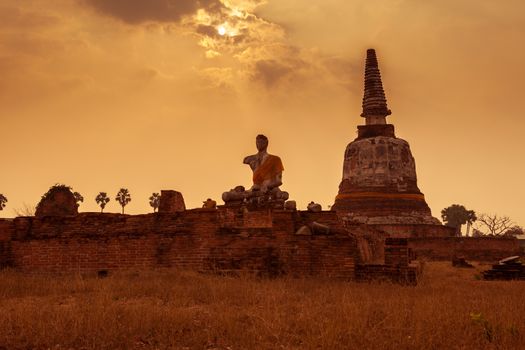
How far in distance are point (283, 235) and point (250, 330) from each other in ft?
17.7

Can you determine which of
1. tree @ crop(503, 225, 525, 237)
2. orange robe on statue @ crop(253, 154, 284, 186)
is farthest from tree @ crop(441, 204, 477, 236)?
orange robe on statue @ crop(253, 154, 284, 186)

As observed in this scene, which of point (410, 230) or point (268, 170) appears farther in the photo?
point (410, 230)

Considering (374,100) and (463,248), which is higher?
(374,100)

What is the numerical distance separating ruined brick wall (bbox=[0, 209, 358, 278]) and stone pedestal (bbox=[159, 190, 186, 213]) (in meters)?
1.73

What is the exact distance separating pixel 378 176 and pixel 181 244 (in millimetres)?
23153

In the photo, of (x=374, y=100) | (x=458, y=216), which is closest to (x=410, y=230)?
(x=374, y=100)

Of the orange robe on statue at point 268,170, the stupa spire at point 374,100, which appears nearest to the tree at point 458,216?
the stupa spire at point 374,100

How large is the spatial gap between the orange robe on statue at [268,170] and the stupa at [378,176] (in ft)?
52.4

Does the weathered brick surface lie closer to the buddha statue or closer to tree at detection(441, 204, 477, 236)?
the buddha statue

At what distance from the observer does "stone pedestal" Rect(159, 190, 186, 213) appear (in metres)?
14.4

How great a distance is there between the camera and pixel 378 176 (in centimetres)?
3338

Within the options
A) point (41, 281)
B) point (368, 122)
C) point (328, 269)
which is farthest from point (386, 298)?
point (368, 122)

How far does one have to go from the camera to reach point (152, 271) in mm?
11086

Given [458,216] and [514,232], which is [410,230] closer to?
[514,232]
